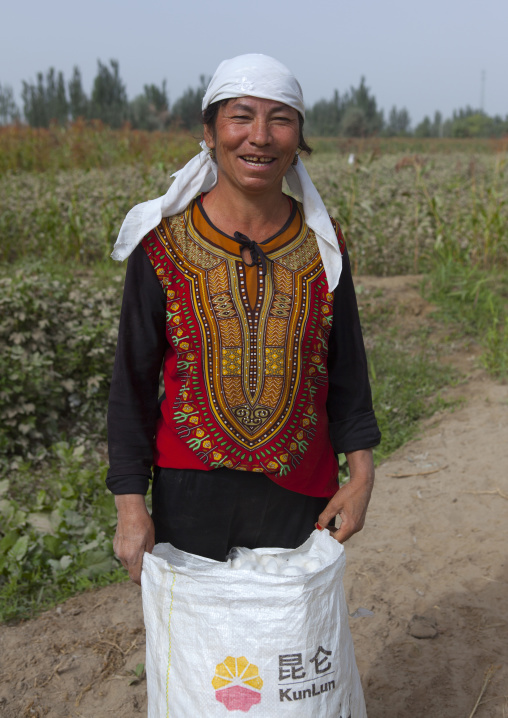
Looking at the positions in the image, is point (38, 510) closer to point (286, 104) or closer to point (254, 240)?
point (254, 240)

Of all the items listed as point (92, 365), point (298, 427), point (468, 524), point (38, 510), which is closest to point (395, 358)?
point (468, 524)

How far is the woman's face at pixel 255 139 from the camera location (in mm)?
1396

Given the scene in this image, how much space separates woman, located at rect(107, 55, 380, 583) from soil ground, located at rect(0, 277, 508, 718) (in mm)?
1034

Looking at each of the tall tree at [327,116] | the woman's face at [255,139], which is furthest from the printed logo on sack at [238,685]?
the tall tree at [327,116]

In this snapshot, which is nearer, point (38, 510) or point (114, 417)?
point (114, 417)

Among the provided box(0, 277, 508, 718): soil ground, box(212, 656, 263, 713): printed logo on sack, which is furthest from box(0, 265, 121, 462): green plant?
box(212, 656, 263, 713): printed logo on sack

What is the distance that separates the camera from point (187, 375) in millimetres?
1497

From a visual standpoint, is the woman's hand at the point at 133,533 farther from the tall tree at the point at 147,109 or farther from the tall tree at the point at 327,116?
the tall tree at the point at 327,116

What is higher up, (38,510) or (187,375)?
(187,375)

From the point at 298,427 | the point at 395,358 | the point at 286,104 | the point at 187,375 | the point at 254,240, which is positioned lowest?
the point at 395,358

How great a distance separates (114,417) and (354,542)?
75.7 inches

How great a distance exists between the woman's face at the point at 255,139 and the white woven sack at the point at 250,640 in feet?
2.63

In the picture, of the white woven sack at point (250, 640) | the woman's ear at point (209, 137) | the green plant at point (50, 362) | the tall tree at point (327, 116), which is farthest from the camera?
the tall tree at point (327, 116)

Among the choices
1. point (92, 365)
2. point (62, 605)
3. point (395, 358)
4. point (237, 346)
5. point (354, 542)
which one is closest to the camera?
point (237, 346)
